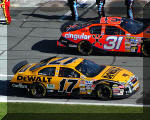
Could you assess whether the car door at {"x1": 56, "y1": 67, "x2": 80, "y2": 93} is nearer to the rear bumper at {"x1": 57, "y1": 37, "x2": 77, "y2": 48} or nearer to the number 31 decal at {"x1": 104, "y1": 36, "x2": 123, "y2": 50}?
the number 31 decal at {"x1": 104, "y1": 36, "x2": 123, "y2": 50}

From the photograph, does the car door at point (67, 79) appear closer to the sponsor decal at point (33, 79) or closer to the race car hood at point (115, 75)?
the sponsor decal at point (33, 79)

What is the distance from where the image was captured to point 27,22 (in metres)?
26.2

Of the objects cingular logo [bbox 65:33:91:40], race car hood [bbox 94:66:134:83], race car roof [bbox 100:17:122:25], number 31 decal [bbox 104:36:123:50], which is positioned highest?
race car roof [bbox 100:17:122:25]

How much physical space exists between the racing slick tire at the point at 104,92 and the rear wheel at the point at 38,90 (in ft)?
6.53

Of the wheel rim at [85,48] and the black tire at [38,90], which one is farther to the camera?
the wheel rim at [85,48]

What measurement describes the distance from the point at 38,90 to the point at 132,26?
19.8 feet

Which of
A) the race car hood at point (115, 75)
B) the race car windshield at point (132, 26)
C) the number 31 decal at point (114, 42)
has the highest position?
the race car windshield at point (132, 26)

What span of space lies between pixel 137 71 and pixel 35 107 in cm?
492

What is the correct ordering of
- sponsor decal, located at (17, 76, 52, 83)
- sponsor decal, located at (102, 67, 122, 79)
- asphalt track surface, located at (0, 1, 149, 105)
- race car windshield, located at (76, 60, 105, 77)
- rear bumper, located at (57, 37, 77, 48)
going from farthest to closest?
rear bumper, located at (57, 37, 77, 48)
asphalt track surface, located at (0, 1, 149, 105)
sponsor decal, located at (17, 76, 52, 83)
race car windshield, located at (76, 60, 105, 77)
sponsor decal, located at (102, 67, 122, 79)

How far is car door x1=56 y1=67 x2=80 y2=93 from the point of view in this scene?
1561cm

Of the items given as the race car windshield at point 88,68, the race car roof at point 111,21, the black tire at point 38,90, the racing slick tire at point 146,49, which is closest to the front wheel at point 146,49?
the racing slick tire at point 146,49

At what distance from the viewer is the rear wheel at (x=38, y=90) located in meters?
16.0

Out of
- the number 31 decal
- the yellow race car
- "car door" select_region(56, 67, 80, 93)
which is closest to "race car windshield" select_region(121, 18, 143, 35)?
the number 31 decal
